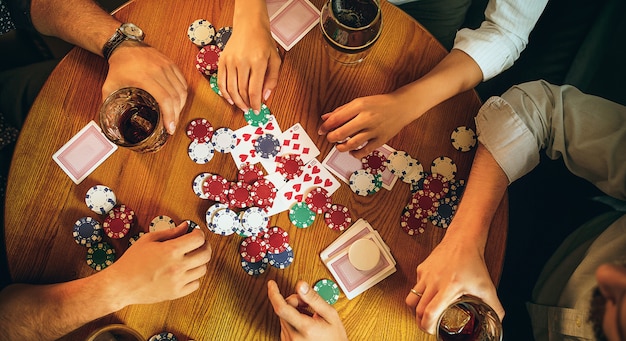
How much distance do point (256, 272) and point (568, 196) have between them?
1533 millimetres

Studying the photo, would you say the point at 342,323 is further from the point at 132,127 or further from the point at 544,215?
the point at 544,215

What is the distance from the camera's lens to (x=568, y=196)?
210 centimetres

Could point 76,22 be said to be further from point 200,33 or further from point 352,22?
point 352,22

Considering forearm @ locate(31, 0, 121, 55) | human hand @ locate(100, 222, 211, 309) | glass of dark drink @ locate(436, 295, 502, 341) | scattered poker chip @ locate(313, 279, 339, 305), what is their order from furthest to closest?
Result: forearm @ locate(31, 0, 121, 55) < scattered poker chip @ locate(313, 279, 339, 305) < human hand @ locate(100, 222, 211, 309) < glass of dark drink @ locate(436, 295, 502, 341)

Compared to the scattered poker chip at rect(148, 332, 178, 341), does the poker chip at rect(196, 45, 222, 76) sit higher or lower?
higher

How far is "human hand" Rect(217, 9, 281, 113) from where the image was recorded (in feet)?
5.29

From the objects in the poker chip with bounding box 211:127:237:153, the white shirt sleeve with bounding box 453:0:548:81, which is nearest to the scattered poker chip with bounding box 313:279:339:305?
the poker chip with bounding box 211:127:237:153

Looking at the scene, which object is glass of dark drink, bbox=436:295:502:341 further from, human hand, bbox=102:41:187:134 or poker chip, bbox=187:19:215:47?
poker chip, bbox=187:19:215:47

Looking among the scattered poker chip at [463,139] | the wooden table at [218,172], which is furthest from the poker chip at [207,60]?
the scattered poker chip at [463,139]

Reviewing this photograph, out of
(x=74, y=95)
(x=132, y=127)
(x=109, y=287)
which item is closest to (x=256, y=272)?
(x=109, y=287)

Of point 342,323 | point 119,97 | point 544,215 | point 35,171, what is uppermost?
point 119,97

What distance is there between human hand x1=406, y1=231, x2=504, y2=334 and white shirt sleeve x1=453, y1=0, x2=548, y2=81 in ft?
2.33

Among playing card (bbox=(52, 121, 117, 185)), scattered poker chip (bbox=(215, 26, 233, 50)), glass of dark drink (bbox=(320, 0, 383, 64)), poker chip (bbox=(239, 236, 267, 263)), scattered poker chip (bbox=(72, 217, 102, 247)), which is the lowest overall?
poker chip (bbox=(239, 236, 267, 263))

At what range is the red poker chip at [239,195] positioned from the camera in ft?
5.26
